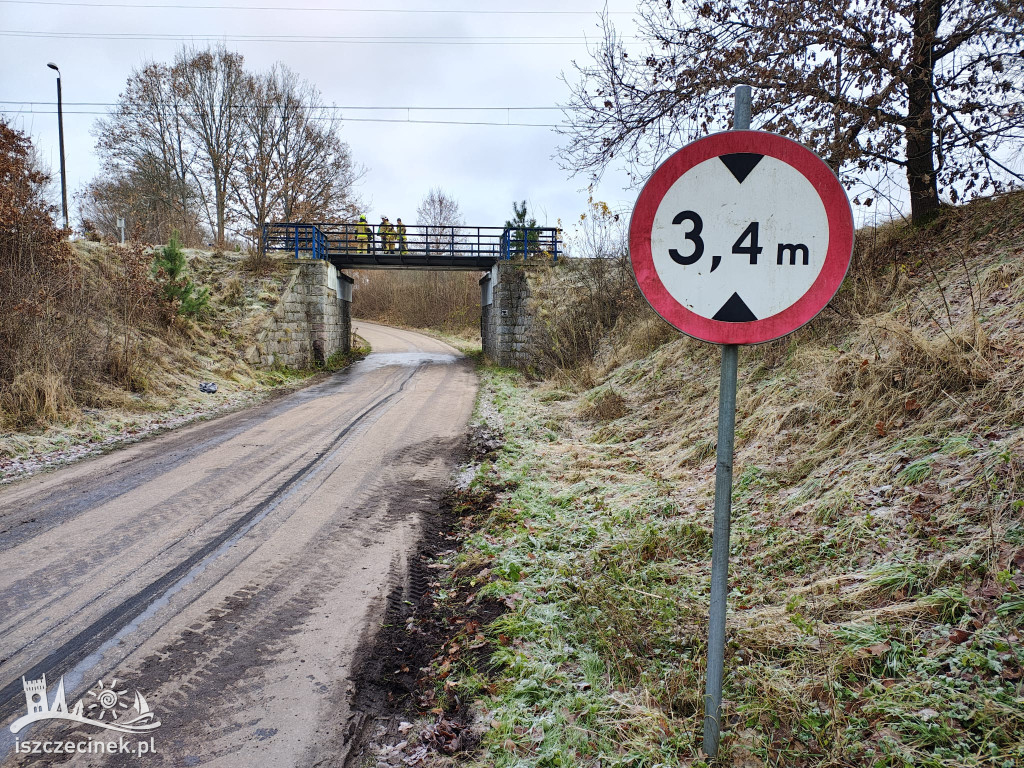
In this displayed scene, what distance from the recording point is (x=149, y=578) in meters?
4.19

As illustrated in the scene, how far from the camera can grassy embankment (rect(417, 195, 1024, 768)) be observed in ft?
7.43

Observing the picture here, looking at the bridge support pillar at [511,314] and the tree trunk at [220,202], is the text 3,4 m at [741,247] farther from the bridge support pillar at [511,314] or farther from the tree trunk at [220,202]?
the tree trunk at [220,202]

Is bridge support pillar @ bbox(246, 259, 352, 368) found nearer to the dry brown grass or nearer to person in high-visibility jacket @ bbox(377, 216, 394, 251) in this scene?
person in high-visibility jacket @ bbox(377, 216, 394, 251)

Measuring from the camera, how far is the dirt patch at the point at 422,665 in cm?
262

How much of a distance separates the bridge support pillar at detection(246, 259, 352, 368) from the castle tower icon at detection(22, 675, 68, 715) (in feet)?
49.2

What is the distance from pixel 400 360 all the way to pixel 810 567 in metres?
20.1

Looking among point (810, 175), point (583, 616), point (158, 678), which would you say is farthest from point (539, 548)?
point (810, 175)

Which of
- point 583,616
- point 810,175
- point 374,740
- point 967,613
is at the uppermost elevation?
point 810,175

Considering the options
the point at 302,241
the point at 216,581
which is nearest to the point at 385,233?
the point at 302,241

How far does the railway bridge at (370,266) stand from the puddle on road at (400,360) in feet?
4.02

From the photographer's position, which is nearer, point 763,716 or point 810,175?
point 810,175

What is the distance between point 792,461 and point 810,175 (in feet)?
11.4

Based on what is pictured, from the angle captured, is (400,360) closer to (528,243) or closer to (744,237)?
(528,243)

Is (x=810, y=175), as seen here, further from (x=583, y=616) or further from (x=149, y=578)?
(x=149, y=578)
